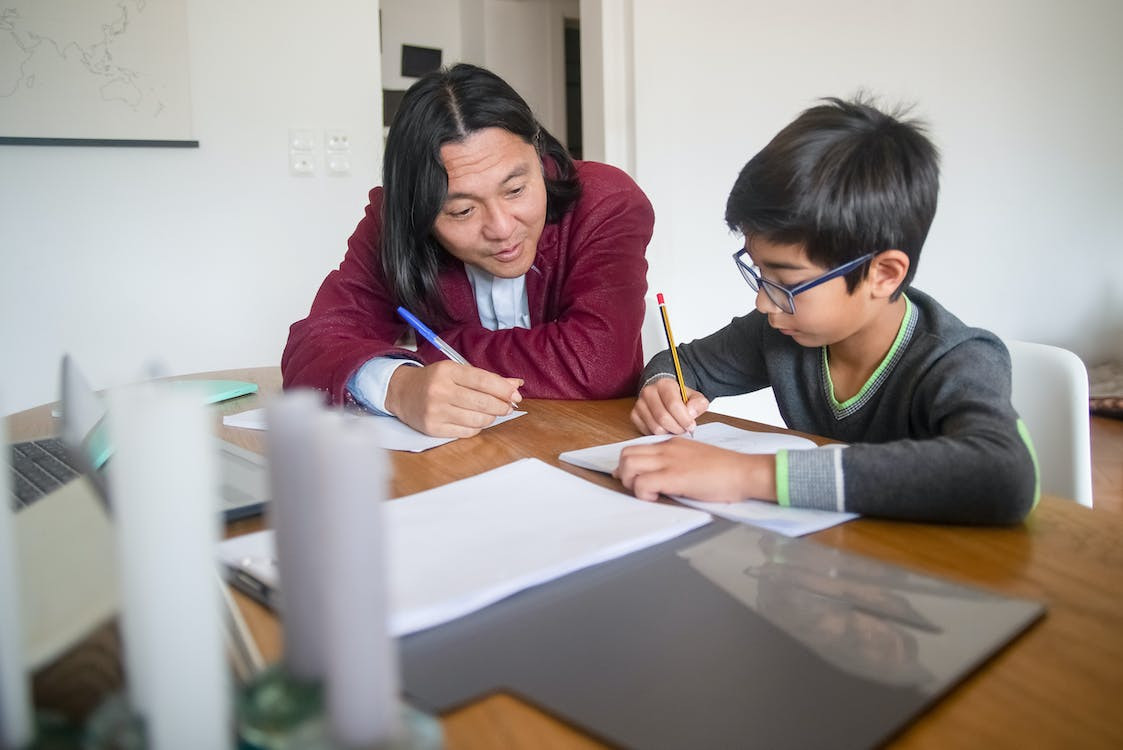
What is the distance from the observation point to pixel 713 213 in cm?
296

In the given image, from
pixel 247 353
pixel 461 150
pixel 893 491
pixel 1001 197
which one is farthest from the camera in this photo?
pixel 1001 197

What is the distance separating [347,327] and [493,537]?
2.57ft

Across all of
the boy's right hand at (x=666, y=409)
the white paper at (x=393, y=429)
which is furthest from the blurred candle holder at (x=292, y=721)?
the boy's right hand at (x=666, y=409)

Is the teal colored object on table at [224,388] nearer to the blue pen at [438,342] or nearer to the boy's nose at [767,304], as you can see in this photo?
the blue pen at [438,342]

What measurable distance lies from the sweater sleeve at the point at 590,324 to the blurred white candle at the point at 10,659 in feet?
3.25

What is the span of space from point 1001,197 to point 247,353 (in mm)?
2932

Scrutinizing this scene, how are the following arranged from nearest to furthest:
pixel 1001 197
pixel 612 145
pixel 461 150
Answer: pixel 461 150
pixel 612 145
pixel 1001 197

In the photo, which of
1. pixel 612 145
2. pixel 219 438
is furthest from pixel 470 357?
pixel 612 145

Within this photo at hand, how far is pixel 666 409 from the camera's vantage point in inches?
41.4

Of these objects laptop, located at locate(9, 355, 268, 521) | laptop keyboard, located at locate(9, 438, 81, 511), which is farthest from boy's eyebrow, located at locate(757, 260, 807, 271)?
laptop keyboard, located at locate(9, 438, 81, 511)

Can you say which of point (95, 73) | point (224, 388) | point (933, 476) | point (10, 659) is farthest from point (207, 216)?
point (10, 659)

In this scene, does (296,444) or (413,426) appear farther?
(413,426)

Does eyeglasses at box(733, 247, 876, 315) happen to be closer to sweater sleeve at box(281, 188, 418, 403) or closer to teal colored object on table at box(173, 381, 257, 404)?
sweater sleeve at box(281, 188, 418, 403)

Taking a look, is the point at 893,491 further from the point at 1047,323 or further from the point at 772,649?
the point at 1047,323
